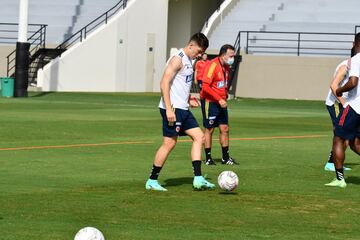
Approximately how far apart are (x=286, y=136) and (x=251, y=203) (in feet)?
37.6

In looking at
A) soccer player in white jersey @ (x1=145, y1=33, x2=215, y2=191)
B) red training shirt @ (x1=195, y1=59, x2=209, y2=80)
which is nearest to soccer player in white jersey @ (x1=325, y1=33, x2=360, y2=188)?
soccer player in white jersey @ (x1=145, y1=33, x2=215, y2=191)

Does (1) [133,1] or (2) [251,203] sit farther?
(1) [133,1]

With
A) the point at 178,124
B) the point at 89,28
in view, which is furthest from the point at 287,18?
the point at 178,124

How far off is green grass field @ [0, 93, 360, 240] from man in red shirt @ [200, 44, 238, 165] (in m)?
0.40

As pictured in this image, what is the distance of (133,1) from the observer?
51.1 metres

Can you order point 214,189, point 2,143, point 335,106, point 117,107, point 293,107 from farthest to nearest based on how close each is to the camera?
1. point 293,107
2. point 117,107
3. point 2,143
4. point 335,106
5. point 214,189

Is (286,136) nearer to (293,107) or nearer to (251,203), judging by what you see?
(251,203)

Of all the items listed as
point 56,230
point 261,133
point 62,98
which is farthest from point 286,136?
point 62,98

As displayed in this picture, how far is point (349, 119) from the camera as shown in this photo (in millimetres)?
14484

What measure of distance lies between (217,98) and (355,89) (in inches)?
146

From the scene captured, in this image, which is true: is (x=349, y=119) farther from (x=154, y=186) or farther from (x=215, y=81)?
(x=215, y=81)

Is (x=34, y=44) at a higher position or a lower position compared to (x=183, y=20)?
lower

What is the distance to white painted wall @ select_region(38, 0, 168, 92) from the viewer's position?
159 feet

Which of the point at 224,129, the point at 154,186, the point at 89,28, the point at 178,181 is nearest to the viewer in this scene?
the point at 154,186
